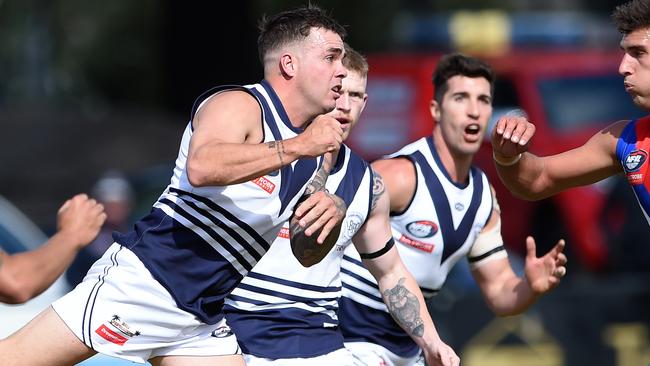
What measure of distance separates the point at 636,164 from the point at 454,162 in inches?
50.7

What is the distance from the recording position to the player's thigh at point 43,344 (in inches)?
206

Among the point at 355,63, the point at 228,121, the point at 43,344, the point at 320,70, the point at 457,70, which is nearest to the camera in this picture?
the point at 228,121

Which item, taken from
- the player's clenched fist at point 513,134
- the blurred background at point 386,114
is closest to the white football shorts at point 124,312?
the player's clenched fist at point 513,134

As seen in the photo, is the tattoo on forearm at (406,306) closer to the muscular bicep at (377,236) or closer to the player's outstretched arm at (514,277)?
the muscular bicep at (377,236)

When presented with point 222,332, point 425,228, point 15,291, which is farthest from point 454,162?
point 15,291

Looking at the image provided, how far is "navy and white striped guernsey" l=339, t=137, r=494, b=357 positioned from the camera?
259 inches

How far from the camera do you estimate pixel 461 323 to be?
32.4 feet

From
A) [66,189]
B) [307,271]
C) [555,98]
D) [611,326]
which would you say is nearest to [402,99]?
[555,98]

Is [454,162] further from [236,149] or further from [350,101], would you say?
[236,149]

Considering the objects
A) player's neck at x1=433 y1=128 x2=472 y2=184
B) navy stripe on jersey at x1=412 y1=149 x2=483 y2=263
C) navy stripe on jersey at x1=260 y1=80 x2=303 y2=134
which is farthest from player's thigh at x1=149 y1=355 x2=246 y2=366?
player's neck at x1=433 y1=128 x2=472 y2=184

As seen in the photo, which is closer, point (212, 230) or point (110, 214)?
point (212, 230)

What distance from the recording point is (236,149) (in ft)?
16.3

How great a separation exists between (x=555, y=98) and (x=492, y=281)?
6.68 meters

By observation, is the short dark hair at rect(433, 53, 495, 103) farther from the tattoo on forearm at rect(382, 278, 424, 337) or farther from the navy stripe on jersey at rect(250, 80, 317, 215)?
the navy stripe on jersey at rect(250, 80, 317, 215)
